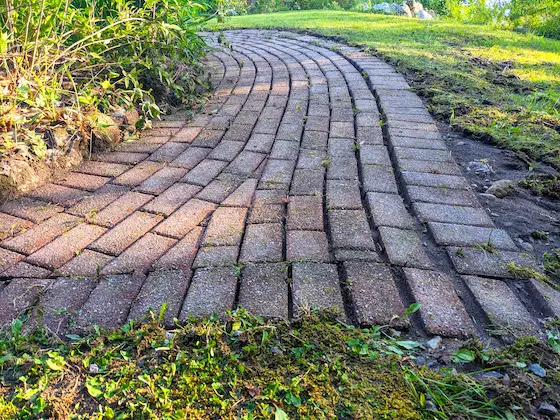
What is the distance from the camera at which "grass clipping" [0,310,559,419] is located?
1259 millimetres

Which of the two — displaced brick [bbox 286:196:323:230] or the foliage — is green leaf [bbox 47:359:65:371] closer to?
displaced brick [bbox 286:196:323:230]

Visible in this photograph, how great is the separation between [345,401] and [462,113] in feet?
9.69

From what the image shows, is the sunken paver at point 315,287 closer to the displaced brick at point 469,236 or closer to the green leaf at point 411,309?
the green leaf at point 411,309

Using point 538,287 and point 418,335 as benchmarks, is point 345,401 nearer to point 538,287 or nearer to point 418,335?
point 418,335

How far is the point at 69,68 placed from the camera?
320 centimetres

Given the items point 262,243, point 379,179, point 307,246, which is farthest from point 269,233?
point 379,179

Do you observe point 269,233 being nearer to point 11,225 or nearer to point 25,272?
point 25,272

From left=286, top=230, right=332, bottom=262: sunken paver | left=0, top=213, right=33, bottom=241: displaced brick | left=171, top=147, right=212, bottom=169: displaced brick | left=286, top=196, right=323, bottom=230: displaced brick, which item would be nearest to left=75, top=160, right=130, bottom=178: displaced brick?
left=171, top=147, right=212, bottom=169: displaced brick

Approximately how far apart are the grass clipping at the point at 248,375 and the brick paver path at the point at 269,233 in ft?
0.35

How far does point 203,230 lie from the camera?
214 centimetres

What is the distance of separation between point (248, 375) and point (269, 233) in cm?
82

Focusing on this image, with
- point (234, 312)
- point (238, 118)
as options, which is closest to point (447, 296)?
point (234, 312)

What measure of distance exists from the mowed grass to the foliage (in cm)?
206

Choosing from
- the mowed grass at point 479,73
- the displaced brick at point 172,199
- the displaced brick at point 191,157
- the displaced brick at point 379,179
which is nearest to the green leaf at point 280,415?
the displaced brick at point 172,199
